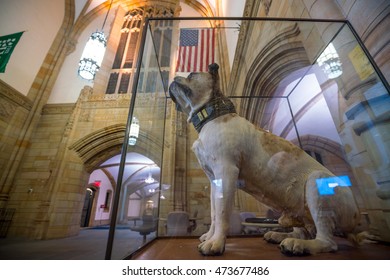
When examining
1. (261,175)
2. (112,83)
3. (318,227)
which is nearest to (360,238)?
(318,227)

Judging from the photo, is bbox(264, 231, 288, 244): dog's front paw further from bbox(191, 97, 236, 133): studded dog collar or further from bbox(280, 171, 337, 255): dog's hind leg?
bbox(191, 97, 236, 133): studded dog collar

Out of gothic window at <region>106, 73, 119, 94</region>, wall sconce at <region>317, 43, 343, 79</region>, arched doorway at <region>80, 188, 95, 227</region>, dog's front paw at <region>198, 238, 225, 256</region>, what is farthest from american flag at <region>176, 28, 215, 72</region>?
arched doorway at <region>80, 188, 95, 227</region>

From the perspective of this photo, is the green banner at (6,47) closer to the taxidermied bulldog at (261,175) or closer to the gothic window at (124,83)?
the gothic window at (124,83)

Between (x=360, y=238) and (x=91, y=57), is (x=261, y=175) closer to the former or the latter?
(x=360, y=238)

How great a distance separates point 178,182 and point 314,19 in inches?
191

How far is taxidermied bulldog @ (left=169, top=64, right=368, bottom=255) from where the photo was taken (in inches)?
29.6

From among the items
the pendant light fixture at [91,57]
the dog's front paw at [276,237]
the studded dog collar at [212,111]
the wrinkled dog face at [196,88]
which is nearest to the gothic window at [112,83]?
the pendant light fixture at [91,57]

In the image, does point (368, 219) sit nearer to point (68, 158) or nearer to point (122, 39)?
point (68, 158)

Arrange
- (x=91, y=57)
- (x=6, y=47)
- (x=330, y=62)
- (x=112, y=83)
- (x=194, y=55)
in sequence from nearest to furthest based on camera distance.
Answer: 1. (x=330, y=62)
2. (x=6, y=47)
3. (x=194, y=55)
4. (x=91, y=57)
5. (x=112, y=83)

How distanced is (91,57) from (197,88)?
6146 millimetres

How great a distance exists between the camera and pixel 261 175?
0.91 m

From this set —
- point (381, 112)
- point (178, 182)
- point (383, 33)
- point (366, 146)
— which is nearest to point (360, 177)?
point (366, 146)

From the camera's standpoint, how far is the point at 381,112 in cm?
94
